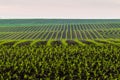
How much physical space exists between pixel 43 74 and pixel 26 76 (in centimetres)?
219

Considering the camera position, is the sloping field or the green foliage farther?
the sloping field

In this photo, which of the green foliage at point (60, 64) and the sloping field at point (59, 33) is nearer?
the green foliage at point (60, 64)

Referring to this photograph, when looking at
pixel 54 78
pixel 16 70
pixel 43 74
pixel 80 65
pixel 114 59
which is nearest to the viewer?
pixel 54 78

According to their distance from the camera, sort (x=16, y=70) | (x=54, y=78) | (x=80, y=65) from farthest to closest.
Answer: (x=80, y=65) → (x=16, y=70) → (x=54, y=78)

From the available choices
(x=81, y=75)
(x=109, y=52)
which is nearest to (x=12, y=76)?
(x=81, y=75)

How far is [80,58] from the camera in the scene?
41.4 m

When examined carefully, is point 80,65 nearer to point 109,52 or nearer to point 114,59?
point 114,59

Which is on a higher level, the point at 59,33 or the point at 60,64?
the point at 60,64

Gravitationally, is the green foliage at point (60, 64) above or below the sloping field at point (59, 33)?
above

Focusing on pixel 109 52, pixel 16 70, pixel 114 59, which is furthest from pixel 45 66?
pixel 109 52

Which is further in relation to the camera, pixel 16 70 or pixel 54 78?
pixel 16 70

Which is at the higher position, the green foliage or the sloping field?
the green foliage

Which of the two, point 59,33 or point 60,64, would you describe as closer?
point 60,64

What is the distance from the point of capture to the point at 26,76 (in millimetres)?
30453
